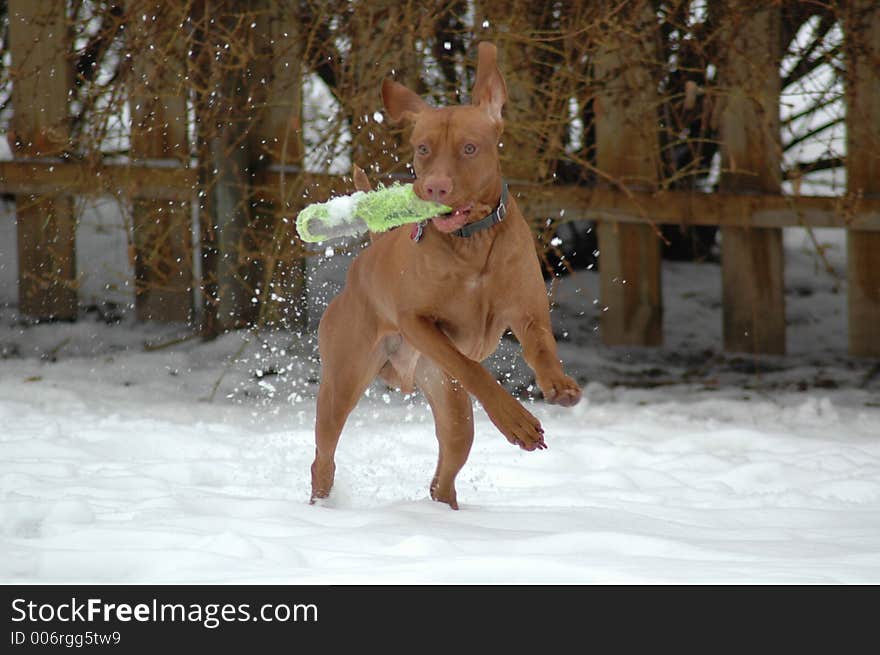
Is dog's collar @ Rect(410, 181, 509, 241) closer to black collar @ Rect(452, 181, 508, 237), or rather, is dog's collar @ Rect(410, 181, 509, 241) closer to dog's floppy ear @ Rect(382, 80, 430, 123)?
black collar @ Rect(452, 181, 508, 237)

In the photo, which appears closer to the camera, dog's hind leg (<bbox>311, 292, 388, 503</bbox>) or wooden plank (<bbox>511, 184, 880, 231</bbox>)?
dog's hind leg (<bbox>311, 292, 388, 503</bbox>)

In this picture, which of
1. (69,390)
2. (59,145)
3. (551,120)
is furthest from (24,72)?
(551,120)

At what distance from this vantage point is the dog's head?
3053mm

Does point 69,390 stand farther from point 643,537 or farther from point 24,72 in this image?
point 643,537

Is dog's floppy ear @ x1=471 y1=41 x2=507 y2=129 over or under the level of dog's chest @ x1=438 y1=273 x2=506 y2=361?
over

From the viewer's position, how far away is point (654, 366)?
654cm

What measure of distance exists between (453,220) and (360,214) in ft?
1.53

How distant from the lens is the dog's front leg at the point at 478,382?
303 cm

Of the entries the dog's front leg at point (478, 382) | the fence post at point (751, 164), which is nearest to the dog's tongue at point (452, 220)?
the dog's front leg at point (478, 382)

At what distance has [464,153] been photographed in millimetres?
3096

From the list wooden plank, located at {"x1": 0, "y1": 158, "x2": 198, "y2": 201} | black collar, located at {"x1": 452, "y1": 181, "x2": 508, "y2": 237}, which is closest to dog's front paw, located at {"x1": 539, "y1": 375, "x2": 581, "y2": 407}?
black collar, located at {"x1": 452, "y1": 181, "x2": 508, "y2": 237}

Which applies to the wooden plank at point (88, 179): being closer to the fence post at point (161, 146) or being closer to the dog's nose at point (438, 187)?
the fence post at point (161, 146)

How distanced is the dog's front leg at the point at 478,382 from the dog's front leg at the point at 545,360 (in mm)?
92
